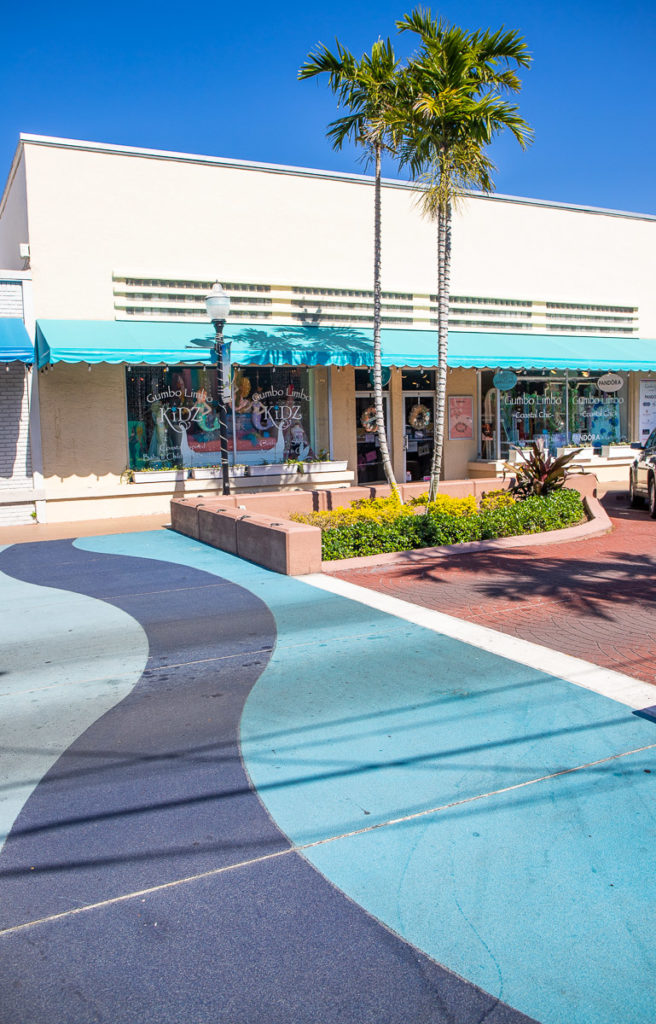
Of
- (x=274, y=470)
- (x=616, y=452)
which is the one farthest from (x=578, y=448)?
(x=274, y=470)

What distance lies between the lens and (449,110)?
1208 centimetres

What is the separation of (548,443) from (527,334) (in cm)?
294

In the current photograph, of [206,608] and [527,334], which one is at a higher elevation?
[527,334]

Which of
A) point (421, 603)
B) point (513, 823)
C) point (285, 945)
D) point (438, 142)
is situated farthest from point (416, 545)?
point (285, 945)

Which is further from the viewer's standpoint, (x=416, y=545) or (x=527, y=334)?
(x=527, y=334)

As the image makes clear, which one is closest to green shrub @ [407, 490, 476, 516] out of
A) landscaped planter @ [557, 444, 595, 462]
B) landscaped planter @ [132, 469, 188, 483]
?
landscaped planter @ [132, 469, 188, 483]

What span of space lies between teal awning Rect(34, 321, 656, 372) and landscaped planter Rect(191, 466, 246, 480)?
2.36 meters

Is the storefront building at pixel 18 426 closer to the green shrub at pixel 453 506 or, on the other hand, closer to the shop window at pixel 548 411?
the green shrub at pixel 453 506

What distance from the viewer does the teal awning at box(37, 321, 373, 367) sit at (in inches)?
Answer: 565

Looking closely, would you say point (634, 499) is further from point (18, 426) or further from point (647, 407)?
point (18, 426)

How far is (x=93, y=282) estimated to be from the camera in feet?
52.2

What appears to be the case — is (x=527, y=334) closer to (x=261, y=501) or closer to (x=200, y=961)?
(x=261, y=501)

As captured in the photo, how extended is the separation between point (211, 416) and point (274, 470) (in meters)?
1.81

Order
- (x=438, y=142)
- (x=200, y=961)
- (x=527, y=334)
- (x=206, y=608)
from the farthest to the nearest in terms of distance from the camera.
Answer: (x=527, y=334), (x=438, y=142), (x=206, y=608), (x=200, y=961)
